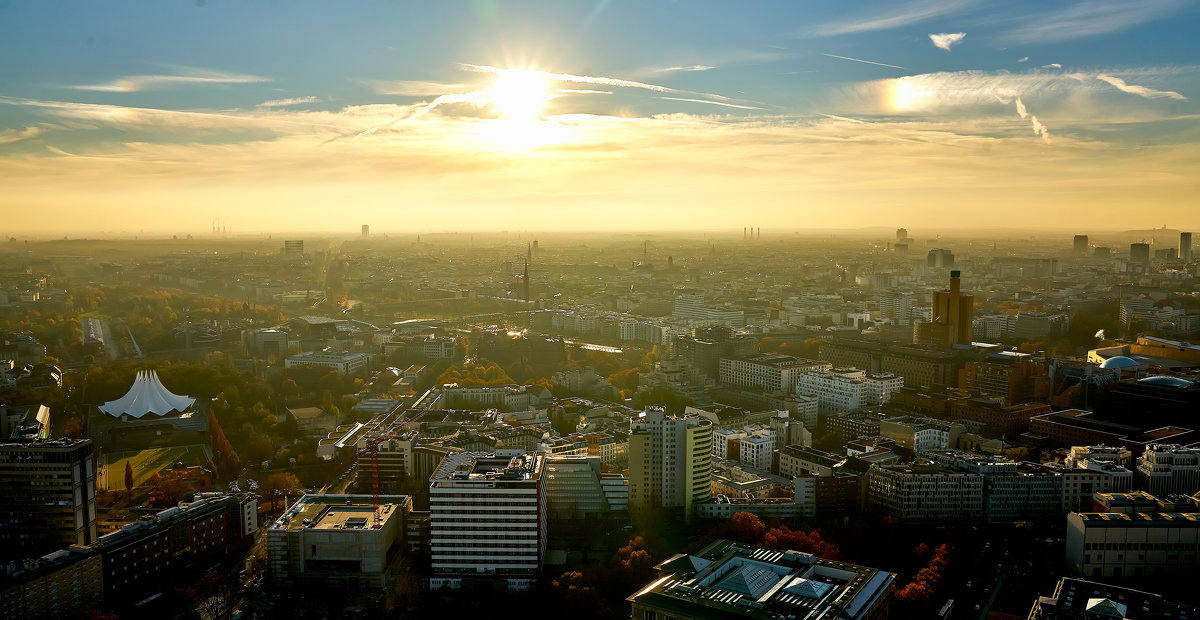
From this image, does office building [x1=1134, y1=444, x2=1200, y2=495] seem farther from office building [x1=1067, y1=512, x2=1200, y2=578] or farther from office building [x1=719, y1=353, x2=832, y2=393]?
office building [x1=719, y1=353, x2=832, y2=393]

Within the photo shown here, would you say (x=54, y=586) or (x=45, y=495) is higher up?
(x=45, y=495)

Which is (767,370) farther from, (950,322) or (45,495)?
(45,495)

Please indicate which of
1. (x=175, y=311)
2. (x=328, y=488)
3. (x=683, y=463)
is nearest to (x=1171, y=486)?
(x=683, y=463)

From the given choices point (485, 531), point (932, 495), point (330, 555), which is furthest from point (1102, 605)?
point (330, 555)

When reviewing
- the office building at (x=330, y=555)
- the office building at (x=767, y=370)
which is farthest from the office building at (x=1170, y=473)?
the office building at (x=330, y=555)

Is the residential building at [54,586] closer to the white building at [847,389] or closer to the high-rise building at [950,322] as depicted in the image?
the white building at [847,389]

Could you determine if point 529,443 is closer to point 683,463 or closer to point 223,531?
point 683,463

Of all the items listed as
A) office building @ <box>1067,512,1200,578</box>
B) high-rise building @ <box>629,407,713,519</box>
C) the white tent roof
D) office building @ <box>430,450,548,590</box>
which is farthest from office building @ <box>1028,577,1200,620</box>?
the white tent roof
